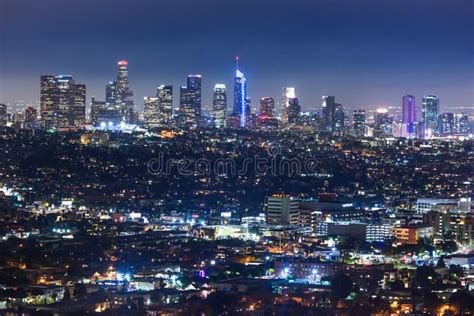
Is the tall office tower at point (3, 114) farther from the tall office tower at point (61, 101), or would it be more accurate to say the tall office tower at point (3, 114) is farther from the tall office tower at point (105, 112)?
the tall office tower at point (105, 112)

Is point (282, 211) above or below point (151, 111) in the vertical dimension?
below

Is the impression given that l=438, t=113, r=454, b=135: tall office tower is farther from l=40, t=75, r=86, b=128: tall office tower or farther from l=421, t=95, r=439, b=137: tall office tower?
l=40, t=75, r=86, b=128: tall office tower

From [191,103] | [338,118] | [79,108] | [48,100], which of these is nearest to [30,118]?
→ [48,100]

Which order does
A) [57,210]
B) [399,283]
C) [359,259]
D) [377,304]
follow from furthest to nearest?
[57,210], [359,259], [399,283], [377,304]

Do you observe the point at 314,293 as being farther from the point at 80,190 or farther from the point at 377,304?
the point at 80,190

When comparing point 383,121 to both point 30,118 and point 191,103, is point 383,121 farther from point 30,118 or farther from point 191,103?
point 30,118

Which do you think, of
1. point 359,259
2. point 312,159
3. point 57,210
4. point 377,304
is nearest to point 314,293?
point 377,304

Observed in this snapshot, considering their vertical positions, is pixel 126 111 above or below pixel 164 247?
above
